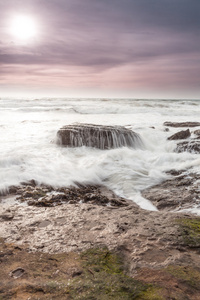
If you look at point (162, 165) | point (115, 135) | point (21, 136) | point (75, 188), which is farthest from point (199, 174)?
point (21, 136)

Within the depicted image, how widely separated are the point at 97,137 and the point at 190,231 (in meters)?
6.43

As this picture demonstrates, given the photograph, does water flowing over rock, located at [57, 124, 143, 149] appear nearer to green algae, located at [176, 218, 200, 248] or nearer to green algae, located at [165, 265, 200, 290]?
green algae, located at [176, 218, 200, 248]

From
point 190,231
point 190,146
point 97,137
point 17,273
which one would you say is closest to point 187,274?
point 190,231

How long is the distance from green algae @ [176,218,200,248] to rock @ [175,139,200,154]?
5537 millimetres

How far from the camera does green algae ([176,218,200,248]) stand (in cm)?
249

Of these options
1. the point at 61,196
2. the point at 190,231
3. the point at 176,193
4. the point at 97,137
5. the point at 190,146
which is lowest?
the point at 176,193

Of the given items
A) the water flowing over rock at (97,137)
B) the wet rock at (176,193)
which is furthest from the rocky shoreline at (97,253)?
the water flowing over rock at (97,137)

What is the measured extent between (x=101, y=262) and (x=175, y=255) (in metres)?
→ 0.75

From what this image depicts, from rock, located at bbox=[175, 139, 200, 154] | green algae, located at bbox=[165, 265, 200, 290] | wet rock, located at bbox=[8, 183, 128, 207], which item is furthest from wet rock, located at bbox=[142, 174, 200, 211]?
rock, located at bbox=[175, 139, 200, 154]

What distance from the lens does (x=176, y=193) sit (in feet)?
15.7

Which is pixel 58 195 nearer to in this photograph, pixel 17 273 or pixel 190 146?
pixel 17 273

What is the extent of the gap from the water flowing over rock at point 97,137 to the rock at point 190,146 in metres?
1.48

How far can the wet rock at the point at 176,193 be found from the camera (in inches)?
169

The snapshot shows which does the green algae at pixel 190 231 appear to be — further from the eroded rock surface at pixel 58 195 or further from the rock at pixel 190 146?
the rock at pixel 190 146
